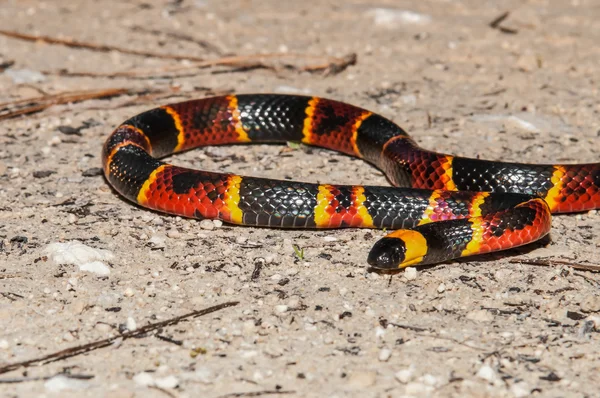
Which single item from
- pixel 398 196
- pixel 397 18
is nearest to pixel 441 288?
pixel 398 196

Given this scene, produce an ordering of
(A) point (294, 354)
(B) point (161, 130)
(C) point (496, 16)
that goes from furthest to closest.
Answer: (C) point (496, 16)
(B) point (161, 130)
(A) point (294, 354)

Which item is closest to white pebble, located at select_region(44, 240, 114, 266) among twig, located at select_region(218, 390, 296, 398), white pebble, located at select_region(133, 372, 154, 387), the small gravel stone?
white pebble, located at select_region(133, 372, 154, 387)

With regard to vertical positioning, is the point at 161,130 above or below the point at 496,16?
below

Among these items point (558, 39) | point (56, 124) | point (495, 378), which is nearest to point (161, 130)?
point (56, 124)

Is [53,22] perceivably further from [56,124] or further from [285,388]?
[285,388]

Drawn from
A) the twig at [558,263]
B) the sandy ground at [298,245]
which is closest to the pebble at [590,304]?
the sandy ground at [298,245]

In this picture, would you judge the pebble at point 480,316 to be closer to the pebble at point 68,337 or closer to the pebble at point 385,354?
the pebble at point 385,354
